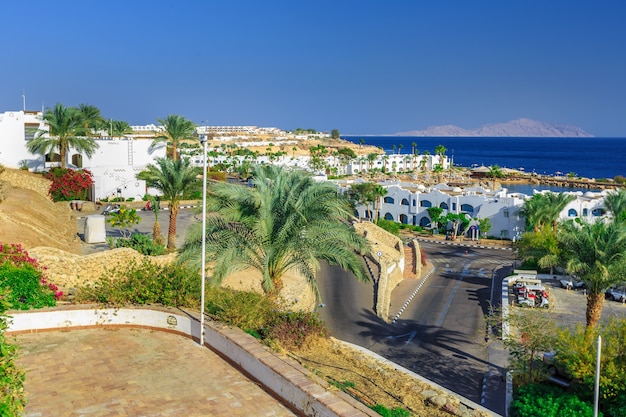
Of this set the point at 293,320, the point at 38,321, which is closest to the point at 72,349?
the point at 38,321

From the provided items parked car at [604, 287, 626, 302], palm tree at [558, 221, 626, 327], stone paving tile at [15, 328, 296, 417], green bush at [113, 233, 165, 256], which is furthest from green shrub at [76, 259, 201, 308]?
parked car at [604, 287, 626, 302]

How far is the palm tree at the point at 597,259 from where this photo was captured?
1964 cm

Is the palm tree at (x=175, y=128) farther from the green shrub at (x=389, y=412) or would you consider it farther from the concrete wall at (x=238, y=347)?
the green shrub at (x=389, y=412)

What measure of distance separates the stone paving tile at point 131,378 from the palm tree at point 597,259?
14.0 metres

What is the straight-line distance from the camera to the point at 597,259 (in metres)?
19.9

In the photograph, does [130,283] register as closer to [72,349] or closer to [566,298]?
[72,349]

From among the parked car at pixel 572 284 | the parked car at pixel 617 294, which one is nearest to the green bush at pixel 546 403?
the parked car at pixel 617 294

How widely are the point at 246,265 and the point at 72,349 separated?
548cm

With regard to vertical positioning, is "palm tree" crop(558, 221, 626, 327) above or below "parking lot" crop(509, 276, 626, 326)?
above

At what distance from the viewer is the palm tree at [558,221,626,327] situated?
19.6 m

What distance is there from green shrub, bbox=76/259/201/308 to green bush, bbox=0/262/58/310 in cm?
131

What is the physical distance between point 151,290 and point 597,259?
1480cm

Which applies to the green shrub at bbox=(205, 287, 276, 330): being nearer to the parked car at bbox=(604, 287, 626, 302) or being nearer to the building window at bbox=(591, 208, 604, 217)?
the parked car at bbox=(604, 287, 626, 302)

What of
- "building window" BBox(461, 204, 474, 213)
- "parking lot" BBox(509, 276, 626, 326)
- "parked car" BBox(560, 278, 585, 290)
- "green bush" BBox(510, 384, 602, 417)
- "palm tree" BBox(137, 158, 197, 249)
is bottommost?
"parking lot" BBox(509, 276, 626, 326)
